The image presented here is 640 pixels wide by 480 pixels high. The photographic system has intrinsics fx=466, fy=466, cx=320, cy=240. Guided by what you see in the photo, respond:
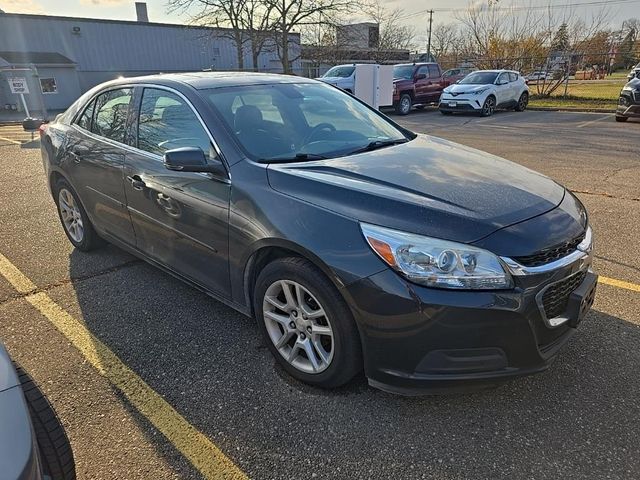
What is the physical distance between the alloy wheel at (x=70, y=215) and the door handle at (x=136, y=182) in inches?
50.4

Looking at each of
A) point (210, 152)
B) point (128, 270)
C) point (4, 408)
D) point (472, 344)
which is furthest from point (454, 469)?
point (128, 270)

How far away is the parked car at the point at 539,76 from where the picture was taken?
2203 centimetres

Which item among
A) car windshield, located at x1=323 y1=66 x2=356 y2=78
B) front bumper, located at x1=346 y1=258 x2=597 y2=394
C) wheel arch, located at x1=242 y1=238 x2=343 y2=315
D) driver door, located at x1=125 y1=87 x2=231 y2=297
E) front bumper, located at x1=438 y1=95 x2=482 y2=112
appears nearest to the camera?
front bumper, located at x1=346 y1=258 x2=597 y2=394

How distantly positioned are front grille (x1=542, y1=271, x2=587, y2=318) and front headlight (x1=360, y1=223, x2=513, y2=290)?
25 cm

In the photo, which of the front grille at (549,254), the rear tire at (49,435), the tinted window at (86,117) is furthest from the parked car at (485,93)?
the rear tire at (49,435)

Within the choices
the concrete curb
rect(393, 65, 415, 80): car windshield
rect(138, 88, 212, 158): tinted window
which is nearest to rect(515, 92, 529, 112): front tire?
the concrete curb

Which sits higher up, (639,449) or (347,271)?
(347,271)

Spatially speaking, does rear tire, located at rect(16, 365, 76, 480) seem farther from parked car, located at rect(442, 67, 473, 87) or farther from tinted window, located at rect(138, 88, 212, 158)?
parked car, located at rect(442, 67, 473, 87)

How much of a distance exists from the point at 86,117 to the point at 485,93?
49.1 ft

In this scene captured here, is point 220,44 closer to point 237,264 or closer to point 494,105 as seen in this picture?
point 494,105

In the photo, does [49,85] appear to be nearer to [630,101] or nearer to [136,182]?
[630,101]

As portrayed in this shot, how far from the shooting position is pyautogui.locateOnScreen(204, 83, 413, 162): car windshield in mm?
2918

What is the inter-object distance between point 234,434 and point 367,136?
2.18 m

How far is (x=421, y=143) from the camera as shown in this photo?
3447mm
